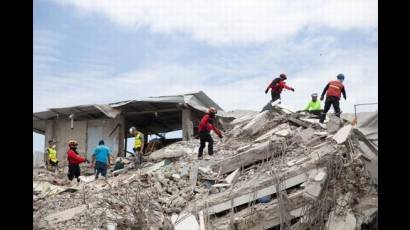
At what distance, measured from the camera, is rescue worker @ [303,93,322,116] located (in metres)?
15.0

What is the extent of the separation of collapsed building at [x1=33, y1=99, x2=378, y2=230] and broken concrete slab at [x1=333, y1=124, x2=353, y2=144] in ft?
0.12

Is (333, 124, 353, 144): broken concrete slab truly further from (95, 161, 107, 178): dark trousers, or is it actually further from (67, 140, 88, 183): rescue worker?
(67, 140, 88, 183): rescue worker

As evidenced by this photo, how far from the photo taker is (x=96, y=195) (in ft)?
35.9

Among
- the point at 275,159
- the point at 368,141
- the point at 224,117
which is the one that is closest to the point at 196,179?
the point at 275,159

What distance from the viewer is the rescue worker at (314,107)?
14969mm

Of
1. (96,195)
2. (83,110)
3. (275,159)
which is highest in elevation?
(83,110)

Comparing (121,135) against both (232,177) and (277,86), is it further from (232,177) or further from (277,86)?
(232,177)

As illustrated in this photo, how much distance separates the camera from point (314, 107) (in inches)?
598

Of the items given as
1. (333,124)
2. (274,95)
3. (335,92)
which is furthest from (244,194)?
(274,95)

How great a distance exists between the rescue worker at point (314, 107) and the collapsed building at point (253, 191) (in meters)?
2.27

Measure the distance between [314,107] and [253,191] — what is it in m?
6.12
